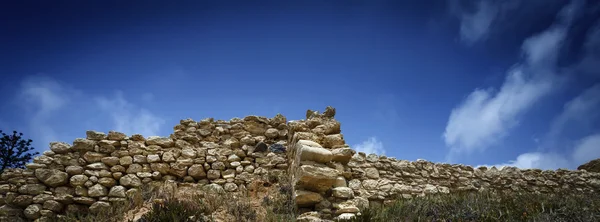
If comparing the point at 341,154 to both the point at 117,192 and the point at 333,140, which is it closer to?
the point at 333,140

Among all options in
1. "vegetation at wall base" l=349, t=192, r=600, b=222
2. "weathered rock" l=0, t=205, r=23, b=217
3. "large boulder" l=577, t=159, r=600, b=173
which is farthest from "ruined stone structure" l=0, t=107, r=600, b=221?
"large boulder" l=577, t=159, r=600, b=173

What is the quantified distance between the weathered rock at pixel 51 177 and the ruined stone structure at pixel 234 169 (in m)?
0.02

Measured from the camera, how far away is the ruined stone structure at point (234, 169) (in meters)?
5.64

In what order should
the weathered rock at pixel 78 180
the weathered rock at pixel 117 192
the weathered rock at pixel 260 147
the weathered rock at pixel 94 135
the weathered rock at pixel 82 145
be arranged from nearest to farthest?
the weathered rock at pixel 78 180
the weathered rock at pixel 117 192
the weathered rock at pixel 82 145
the weathered rock at pixel 94 135
the weathered rock at pixel 260 147

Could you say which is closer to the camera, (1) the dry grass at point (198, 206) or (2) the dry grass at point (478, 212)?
(2) the dry grass at point (478, 212)

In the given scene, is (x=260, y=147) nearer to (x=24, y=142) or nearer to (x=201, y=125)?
(x=201, y=125)

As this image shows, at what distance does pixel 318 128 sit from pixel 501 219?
365 cm

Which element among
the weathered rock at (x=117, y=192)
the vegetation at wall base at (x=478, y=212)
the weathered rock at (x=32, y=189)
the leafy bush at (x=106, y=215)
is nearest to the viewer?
the vegetation at wall base at (x=478, y=212)

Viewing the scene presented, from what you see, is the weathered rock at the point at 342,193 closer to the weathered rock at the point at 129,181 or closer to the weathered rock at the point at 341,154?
the weathered rock at the point at 341,154

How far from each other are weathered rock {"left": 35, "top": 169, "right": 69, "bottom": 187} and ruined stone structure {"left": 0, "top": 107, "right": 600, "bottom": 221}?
0.02 meters

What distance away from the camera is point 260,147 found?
7.49 metres

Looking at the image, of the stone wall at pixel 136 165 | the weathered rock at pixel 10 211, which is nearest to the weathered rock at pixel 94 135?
the stone wall at pixel 136 165

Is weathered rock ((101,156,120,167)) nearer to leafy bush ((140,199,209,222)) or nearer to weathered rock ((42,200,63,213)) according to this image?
weathered rock ((42,200,63,213))

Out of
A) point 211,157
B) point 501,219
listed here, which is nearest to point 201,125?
point 211,157
